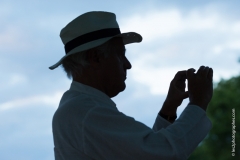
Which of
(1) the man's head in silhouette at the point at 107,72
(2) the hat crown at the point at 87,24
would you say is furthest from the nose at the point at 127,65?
(2) the hat crown at the point at 87,24

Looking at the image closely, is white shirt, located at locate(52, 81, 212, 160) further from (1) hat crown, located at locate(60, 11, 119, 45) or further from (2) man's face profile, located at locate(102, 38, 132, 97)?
(1) hat crown, located at locate(60, 11, 119, 45)

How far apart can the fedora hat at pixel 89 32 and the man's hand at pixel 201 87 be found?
0.27m

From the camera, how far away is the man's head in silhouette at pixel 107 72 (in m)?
1.43

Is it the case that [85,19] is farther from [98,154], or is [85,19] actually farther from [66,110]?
[98,154]

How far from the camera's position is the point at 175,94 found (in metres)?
1.60

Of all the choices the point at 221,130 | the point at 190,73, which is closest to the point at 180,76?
the point at 190,73

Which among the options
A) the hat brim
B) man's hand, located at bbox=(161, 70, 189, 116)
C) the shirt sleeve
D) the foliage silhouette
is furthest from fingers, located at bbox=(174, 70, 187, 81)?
the foliage silhouette

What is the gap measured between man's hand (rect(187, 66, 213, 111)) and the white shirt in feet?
0.08

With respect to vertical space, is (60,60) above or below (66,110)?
above

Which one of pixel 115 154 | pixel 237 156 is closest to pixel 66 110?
pixel 115 154

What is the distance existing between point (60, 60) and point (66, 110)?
20cm

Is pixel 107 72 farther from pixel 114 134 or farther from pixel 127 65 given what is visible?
pixel 114 134

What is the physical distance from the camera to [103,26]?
4.84 feet

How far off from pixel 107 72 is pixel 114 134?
0.25 meters
